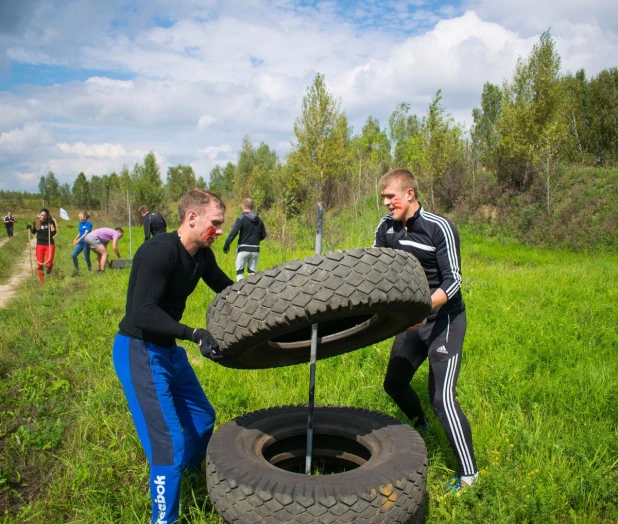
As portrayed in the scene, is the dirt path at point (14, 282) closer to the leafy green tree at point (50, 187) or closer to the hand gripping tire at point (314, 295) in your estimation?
the hand gripping tire at point (314, 295)

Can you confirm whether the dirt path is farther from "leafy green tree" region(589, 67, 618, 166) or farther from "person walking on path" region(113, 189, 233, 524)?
"leafy green tree" region(589, 67, 618, 166)

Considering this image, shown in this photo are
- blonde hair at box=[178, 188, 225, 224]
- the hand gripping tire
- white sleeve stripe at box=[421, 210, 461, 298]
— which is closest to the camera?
the hand gripping tire

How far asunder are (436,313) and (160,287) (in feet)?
6.55

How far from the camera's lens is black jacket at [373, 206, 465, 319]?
3.56m

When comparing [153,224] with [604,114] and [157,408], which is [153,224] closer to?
[157,408]

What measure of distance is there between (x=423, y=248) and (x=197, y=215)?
5.55 ft

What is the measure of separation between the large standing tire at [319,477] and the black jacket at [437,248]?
3.28ft

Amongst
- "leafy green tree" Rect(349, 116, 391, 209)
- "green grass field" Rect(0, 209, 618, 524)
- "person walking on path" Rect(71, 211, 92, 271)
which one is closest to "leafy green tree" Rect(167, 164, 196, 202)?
"leafy green tree" Rect(349, 116, 391, 209)

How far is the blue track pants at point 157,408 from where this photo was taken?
2.97 m

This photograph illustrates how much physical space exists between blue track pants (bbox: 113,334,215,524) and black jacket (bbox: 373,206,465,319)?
6.32ft

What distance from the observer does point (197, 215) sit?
3.22m

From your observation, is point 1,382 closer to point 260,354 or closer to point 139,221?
point 260,354

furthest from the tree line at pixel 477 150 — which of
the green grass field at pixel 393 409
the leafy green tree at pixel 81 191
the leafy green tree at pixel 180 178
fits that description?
the leafy green tree at pixel 81 191

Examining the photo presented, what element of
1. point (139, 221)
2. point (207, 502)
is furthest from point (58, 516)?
point (139, 221)
